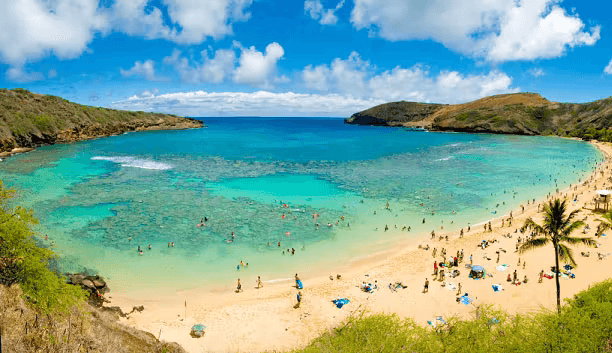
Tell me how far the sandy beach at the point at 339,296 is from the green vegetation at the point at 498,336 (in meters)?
3.77

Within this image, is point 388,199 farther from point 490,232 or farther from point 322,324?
point 322,324

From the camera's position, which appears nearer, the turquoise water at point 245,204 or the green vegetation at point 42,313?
the green vegetation at point 42,313

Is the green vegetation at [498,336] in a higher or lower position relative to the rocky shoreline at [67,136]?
lower

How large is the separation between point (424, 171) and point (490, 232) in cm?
3610

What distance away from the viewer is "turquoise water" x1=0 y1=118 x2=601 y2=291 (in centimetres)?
3198

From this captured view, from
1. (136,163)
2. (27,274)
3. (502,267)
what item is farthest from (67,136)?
(502,267)

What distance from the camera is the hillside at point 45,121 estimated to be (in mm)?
97875

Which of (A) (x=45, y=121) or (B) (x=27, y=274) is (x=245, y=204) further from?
(A) (x=45, y=121)

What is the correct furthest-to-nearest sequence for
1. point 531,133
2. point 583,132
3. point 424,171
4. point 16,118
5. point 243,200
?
1. point 531,133
2. point 583,132
3. point 16,118
4. point 424,171
5. point 243,200

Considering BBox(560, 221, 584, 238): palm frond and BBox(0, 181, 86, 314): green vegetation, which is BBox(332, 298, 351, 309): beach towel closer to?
BBox(560, 221, 584, 238): palm frond

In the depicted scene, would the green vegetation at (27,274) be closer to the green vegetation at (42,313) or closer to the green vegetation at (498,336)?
the green vegetation at (42,313)

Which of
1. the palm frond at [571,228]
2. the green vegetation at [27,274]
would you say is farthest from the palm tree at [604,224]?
the green vegetation at [27,274]

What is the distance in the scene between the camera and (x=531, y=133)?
162 metres

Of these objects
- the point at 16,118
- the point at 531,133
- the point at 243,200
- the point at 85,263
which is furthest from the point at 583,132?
the point at 16,118
